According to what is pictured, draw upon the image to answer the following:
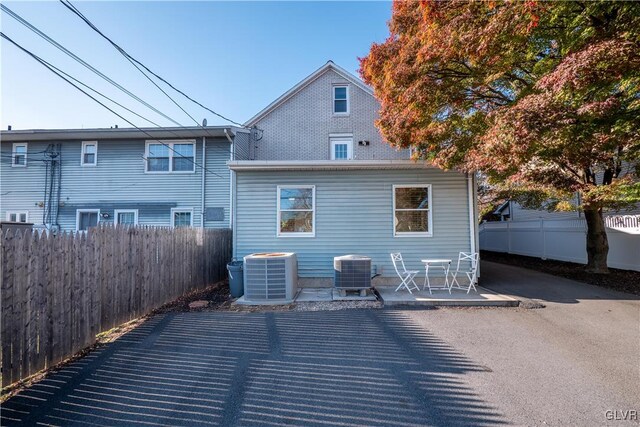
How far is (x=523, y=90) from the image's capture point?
6.62 meters

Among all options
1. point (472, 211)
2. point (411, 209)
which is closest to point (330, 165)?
point (411, 209)

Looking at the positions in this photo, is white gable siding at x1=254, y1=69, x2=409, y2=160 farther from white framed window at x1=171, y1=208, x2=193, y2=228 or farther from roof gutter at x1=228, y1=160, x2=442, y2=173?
roof gutter at x1=228, y1=160, x2=442, y2=173

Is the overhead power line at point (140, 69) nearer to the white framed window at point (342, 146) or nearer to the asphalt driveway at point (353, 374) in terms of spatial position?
the white framed window at point (342, 146)

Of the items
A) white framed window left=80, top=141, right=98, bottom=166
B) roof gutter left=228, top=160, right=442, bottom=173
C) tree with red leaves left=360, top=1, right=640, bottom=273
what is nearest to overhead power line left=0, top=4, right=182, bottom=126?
roof gutter left=228, top=160, right=442, bottom=173

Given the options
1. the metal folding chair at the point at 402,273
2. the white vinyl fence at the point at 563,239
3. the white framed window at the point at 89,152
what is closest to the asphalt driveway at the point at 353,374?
the metal folding chair at the point at 402,273

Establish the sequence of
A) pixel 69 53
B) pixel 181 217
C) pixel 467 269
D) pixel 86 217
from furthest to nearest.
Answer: pixel 86 217 < pixel 181 217 < pixel 467 269 < pixel 69 53

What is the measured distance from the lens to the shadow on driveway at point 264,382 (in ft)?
8.28

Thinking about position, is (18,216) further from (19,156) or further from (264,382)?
(264,382)

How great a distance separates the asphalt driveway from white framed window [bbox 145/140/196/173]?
8.68 metres

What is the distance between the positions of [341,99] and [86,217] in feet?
39.7

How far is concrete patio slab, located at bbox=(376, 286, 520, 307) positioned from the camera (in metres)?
5.93

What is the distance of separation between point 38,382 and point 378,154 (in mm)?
11903

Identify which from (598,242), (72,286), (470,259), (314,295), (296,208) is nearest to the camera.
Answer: (72,286)

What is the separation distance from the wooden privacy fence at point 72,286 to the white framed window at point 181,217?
5881 millimetres
